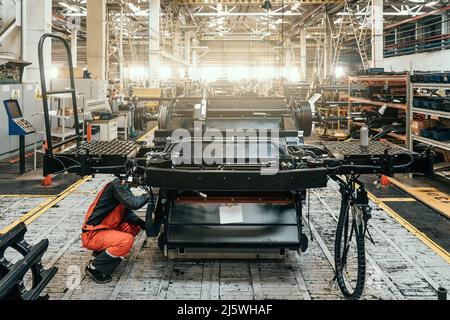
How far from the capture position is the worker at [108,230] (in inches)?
147

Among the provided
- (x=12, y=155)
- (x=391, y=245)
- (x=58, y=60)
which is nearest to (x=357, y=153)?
(x=391, y=245)

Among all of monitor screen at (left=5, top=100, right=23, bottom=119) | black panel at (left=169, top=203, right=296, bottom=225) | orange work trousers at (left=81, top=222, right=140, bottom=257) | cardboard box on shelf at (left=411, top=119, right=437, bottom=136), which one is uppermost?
monitor screen at (left=5, top=100, right=23, bottom=119)

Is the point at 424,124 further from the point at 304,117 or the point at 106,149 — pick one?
the point at 106,149

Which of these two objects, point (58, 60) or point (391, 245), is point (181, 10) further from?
point (391, 245)

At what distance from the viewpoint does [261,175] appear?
3.33 m

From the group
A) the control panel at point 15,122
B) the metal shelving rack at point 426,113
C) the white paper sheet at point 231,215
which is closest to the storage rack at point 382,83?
the metal shelving rack at point 426,113

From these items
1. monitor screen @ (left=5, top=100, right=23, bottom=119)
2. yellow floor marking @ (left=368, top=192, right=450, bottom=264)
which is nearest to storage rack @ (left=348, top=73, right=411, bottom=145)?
yellow floor marking @ (left=368, top=192, right=450, bottom=264)

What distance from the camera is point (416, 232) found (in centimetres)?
502

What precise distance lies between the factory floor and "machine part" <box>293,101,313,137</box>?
1.19 m

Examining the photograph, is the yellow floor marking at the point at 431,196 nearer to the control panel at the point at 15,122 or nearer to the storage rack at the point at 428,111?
the storage rack at the point at 428,111

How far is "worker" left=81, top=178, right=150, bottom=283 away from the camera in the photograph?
3732 millimetres

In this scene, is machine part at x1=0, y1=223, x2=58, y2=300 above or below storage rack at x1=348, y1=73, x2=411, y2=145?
below

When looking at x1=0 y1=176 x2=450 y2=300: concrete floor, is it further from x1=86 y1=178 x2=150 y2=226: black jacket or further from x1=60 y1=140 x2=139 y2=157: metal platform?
x1=60 y1=140 x2=139 y2=157: metal platform

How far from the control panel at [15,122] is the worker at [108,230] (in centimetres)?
492
